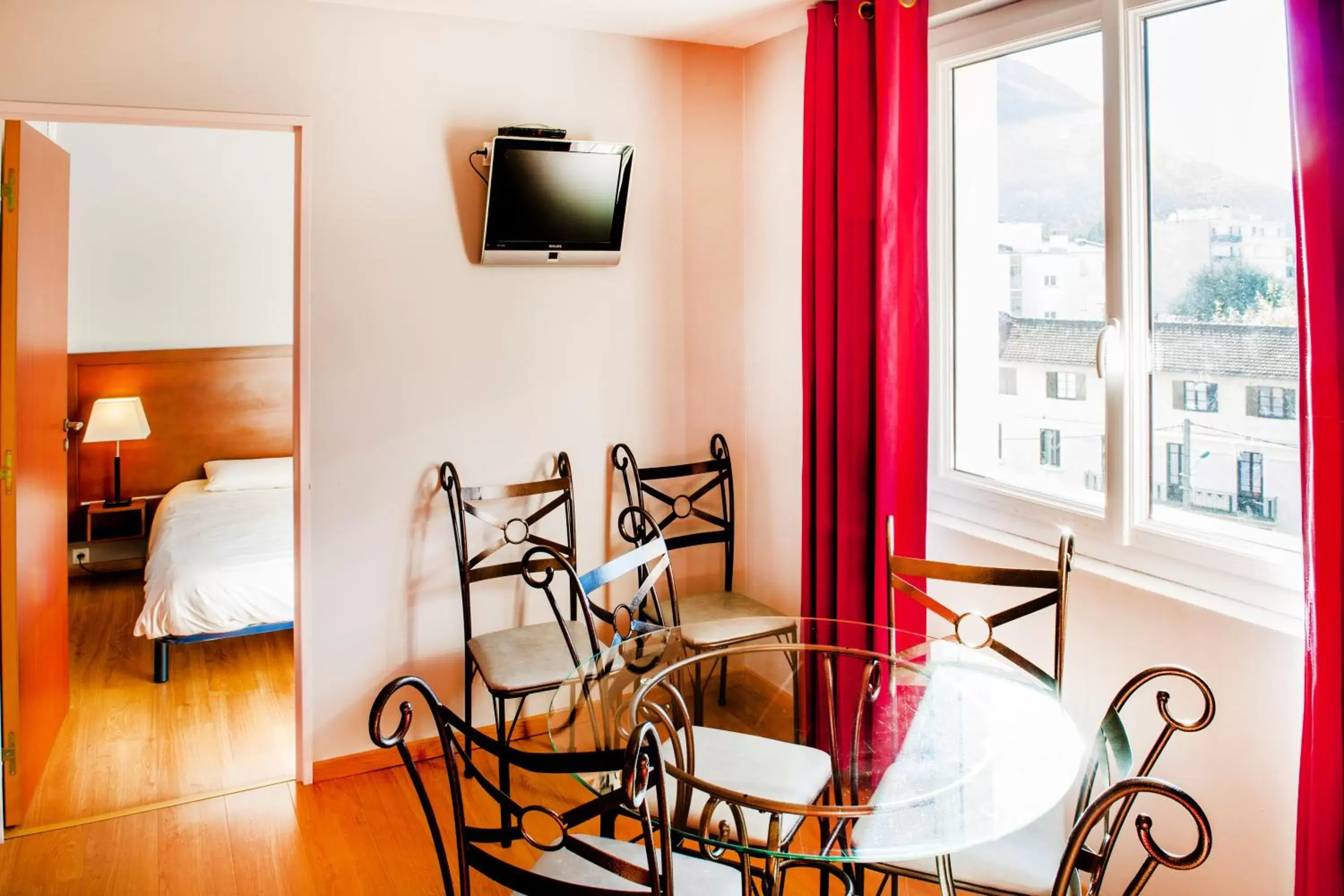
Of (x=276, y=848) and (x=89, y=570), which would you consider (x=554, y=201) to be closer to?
(x=276, y=848)

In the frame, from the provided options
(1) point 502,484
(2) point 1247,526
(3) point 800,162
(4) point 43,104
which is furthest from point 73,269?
(2) point 1247,526

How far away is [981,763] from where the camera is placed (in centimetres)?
164

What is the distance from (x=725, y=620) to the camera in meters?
2.99

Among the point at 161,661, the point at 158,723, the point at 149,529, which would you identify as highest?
the point at 149,529

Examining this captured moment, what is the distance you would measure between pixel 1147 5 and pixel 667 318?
1.77 metres

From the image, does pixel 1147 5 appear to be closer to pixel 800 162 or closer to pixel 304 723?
pixel 800 162

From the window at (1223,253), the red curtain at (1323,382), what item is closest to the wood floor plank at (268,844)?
the red curtain at (1323,382)

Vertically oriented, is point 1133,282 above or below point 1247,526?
above

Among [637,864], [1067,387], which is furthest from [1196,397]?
[637,864]

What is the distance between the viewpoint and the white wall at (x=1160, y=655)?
1833mm

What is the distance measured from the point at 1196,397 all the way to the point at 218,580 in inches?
131

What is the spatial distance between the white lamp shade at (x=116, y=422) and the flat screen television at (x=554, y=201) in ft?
9.46

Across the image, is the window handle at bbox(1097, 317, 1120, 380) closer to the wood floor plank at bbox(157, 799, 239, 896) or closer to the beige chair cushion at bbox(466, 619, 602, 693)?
the beige chair cushion at bbox(466, 619, 602, 693)

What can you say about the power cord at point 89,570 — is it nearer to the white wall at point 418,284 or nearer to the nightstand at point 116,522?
the nightstand at point 116,522
